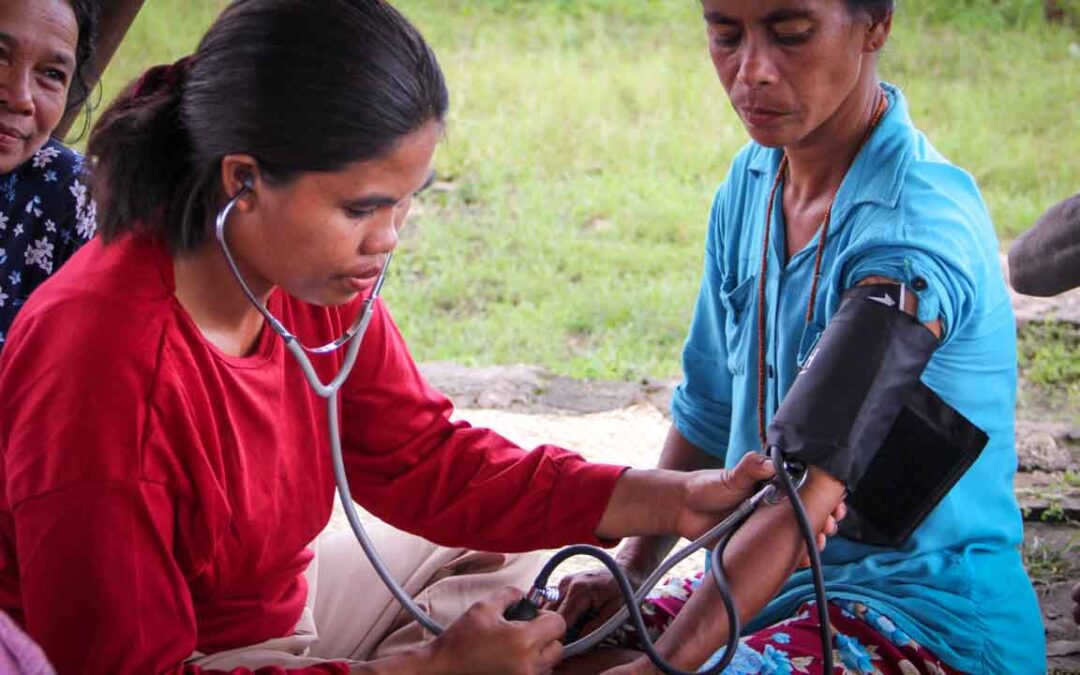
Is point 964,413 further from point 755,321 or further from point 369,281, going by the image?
point 369,281

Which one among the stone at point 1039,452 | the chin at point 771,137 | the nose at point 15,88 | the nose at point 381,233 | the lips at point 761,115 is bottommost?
the stone at point 1039,452

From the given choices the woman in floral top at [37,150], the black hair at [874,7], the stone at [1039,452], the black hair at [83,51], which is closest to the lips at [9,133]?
the woman in floral top at [37,150]

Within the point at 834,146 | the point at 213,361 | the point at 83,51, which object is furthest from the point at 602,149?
the point at 213,361

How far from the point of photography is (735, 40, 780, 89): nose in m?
2.04

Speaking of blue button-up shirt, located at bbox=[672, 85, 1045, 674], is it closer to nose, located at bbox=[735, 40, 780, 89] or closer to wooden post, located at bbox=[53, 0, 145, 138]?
nose, located at bbox=[735, 40, 780, 89]

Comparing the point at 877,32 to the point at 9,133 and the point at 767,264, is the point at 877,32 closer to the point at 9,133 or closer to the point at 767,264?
the point at 767,264

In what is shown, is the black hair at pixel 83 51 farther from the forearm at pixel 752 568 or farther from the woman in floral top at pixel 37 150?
the forearm at pixel 752 568

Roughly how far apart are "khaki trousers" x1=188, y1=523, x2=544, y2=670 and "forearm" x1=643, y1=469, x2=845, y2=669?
1.38 feet

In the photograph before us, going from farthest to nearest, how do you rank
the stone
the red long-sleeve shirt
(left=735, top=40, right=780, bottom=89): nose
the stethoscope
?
the stone
(left=735, top=40, right=780, bottom=89): nose
the stethoscope
the red long-sleeve shirt

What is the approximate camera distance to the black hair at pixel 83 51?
2.63m

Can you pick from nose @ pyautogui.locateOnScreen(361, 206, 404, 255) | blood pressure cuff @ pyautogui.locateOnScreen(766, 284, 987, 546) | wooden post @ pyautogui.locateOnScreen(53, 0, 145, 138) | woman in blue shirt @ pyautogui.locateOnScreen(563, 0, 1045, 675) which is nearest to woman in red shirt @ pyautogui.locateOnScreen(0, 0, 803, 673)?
nose @ pyautogui.locateOnScreen(361, 206, 404, 255)

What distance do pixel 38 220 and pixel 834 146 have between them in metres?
1.52

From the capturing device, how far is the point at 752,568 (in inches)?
74.9

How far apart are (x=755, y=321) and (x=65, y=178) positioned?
1.38m
